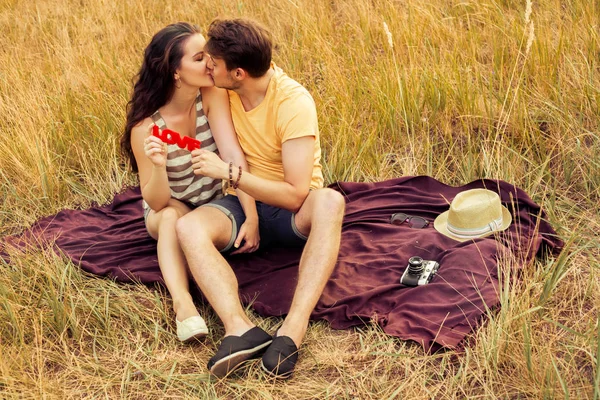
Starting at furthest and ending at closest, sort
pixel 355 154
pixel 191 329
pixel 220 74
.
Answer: pixel 355 154 < pixel 220 74 < pixel 191 329

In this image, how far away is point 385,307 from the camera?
11.8ft

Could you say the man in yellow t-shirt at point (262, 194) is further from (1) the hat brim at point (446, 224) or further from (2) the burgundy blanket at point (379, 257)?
(1) the hat brim at point (446, 224)

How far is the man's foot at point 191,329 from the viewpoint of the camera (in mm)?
3422

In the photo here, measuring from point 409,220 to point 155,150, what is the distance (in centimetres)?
157

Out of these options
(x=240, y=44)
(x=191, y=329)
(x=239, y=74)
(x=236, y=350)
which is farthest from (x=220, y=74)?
(x=236, y=350)

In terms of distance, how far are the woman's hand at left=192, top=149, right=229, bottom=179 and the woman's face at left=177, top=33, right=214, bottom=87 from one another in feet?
1.47

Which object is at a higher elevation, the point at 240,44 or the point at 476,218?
the point at 240,44

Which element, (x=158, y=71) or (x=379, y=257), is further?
(x=379, y=257)

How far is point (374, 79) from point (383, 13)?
3.43 ft

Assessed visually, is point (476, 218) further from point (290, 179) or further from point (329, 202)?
point (290, 179)

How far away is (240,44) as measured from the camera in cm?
353

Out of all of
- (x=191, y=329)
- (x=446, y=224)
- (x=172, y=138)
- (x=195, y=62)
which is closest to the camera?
(x=191, y=329)

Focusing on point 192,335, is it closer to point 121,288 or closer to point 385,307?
point 121,288

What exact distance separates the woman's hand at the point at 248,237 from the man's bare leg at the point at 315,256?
11.7 inches
